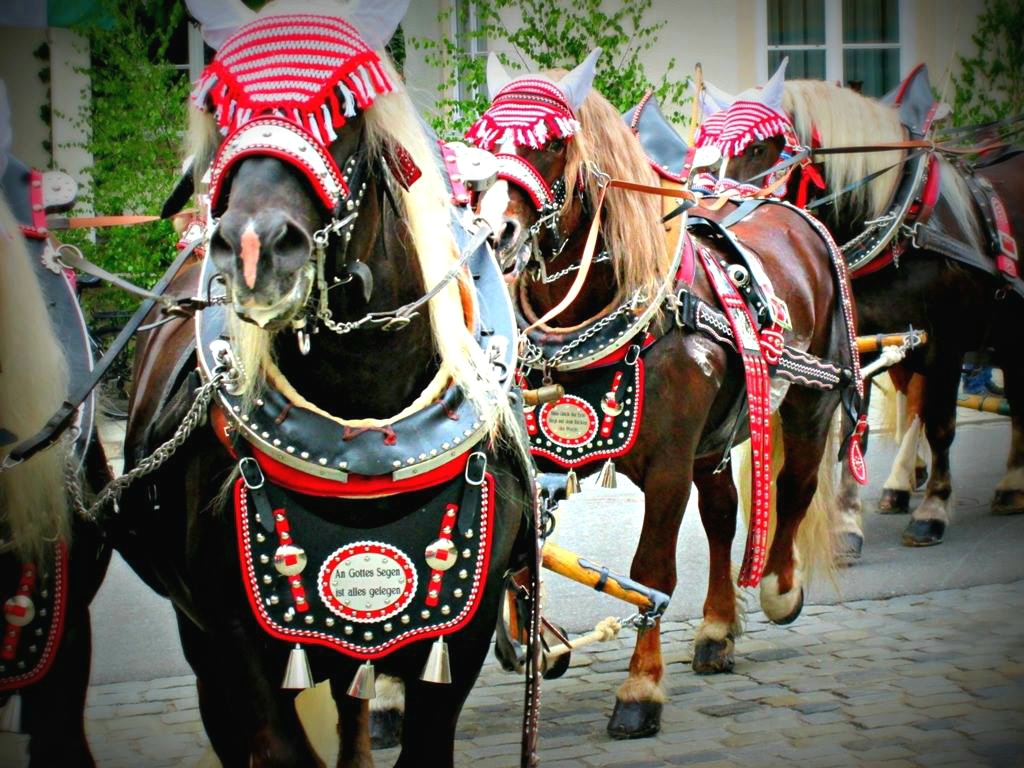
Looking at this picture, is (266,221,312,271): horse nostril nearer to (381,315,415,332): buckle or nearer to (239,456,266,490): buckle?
(381,315,415,332): buckle

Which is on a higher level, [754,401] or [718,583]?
[754,401]

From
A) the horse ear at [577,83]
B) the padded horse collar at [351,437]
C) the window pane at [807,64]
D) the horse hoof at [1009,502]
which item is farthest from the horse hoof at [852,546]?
the padded horse collar at [351,437]

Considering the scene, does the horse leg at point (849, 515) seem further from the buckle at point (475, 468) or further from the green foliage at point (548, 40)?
the buckle at point (475, 468)

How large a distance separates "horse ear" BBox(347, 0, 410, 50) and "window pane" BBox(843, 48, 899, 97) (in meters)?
6.09

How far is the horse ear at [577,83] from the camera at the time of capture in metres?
4.29

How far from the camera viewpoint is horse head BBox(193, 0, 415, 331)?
2293 millimetres

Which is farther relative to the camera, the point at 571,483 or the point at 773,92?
the point at 773,92

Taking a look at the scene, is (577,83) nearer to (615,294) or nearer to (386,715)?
(615,294)

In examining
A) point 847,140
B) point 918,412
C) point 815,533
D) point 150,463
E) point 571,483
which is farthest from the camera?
point 918,412

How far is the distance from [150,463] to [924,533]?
16.1 feet

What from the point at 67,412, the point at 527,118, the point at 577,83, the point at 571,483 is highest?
the point at 577,83

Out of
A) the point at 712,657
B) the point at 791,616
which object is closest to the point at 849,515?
the point at 791,616

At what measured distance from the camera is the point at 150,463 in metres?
2.97

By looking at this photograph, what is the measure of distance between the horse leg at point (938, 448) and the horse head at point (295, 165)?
486 centimetres
